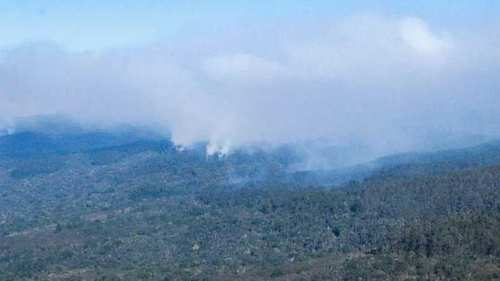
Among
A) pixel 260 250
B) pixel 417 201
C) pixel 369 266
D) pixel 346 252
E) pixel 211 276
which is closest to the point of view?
pixel 369 266

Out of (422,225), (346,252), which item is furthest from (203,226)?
(422,225)

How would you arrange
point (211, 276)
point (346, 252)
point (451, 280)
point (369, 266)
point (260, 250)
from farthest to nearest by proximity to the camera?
point (260, 250) < point (346, 252) < point (211, 276) < point (369, 266) < point (451, 280)

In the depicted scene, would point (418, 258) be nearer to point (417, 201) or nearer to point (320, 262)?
point (320, 262)

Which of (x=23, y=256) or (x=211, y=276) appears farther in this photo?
(x=23, y=256)

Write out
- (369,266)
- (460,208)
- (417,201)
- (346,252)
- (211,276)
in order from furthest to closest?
(417,201), (460,208), (346,252), (211,276), (369,266)

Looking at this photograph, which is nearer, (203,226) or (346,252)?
(346,252)

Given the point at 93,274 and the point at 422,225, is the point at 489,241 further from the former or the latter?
the point at 93,274

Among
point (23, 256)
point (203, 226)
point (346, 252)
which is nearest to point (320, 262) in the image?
point (346, 252)

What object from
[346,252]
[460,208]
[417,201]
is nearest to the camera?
[346,252]
